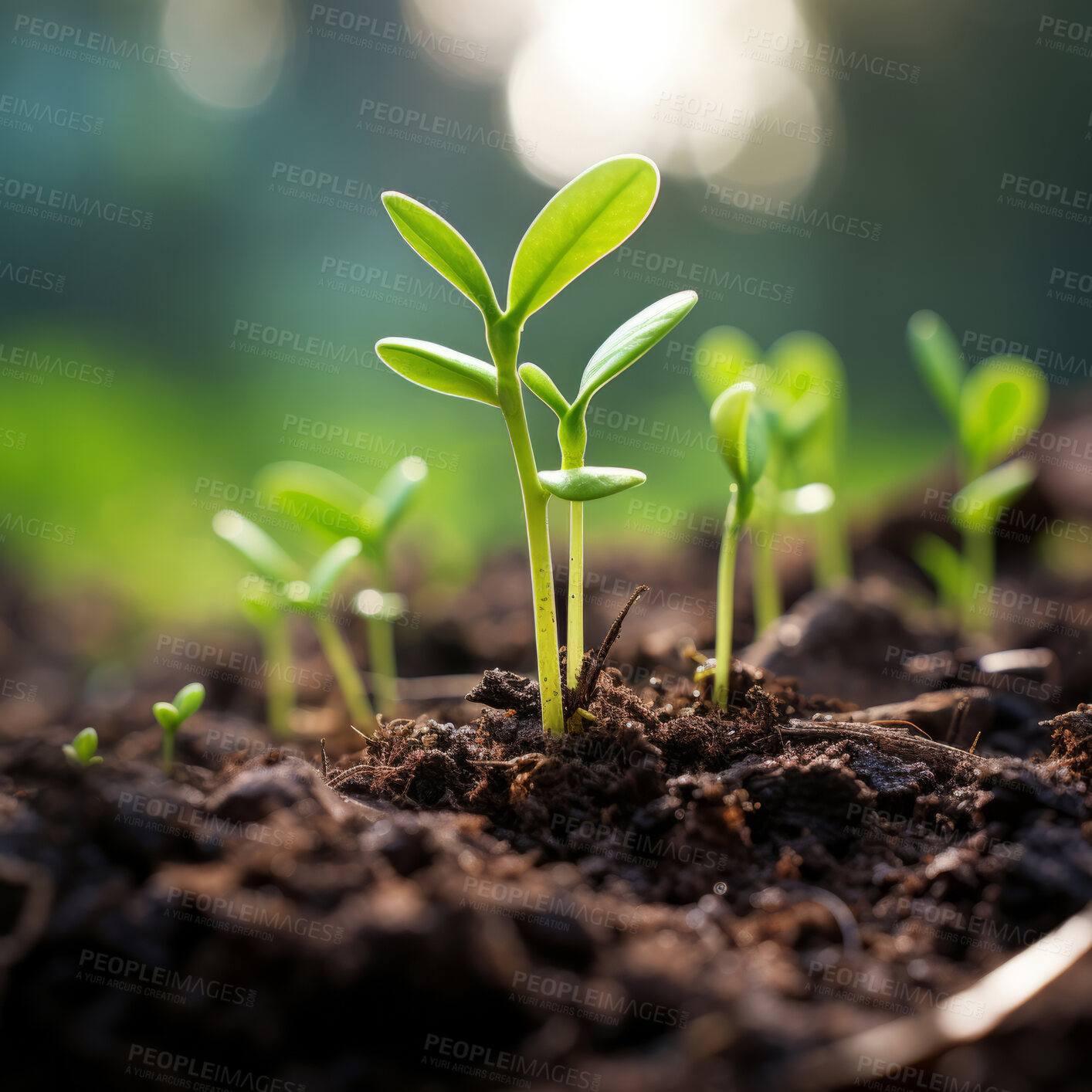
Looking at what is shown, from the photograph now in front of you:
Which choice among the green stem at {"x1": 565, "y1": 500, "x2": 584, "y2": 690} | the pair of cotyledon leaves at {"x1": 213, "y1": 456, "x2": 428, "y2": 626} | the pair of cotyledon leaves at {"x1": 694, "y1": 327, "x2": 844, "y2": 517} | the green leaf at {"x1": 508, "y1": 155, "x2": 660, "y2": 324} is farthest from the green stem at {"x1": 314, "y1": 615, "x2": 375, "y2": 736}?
the pair of cotyledon leaves at {"x1": 694, "y1": 327, "x2": 844, "y2": 517}

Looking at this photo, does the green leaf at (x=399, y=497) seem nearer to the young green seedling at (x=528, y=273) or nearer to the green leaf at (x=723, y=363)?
the young green seedling at (x=528, y=273)

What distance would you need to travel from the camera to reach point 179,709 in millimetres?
1181

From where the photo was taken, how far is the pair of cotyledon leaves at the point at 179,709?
45.5 inches

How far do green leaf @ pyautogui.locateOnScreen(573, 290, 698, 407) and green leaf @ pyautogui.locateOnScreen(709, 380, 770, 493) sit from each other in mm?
147

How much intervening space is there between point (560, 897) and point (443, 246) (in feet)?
2.63

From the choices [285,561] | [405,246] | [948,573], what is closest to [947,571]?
[948,573]

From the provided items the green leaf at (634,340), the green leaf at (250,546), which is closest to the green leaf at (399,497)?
the green leaf at (250,546)

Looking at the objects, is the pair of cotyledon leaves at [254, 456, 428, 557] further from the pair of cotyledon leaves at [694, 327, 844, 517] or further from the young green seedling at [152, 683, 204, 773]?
the pair of cotyledon leaves at [694, 327, 844, 517]

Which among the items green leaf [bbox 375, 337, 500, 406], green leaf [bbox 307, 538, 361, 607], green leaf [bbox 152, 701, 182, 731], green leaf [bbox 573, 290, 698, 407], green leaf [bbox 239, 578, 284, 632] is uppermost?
green leaf [bbox 573, 290, 698, 407]

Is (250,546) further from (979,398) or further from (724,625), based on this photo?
(979,398)

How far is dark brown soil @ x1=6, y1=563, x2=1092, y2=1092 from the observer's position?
59 cm

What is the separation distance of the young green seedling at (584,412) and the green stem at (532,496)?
3cm

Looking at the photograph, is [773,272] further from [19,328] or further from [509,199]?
[19,328]

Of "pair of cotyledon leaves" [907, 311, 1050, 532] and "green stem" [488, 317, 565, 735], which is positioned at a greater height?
"pair of cotyledon leaves" [907, 311, 1050, 532]
